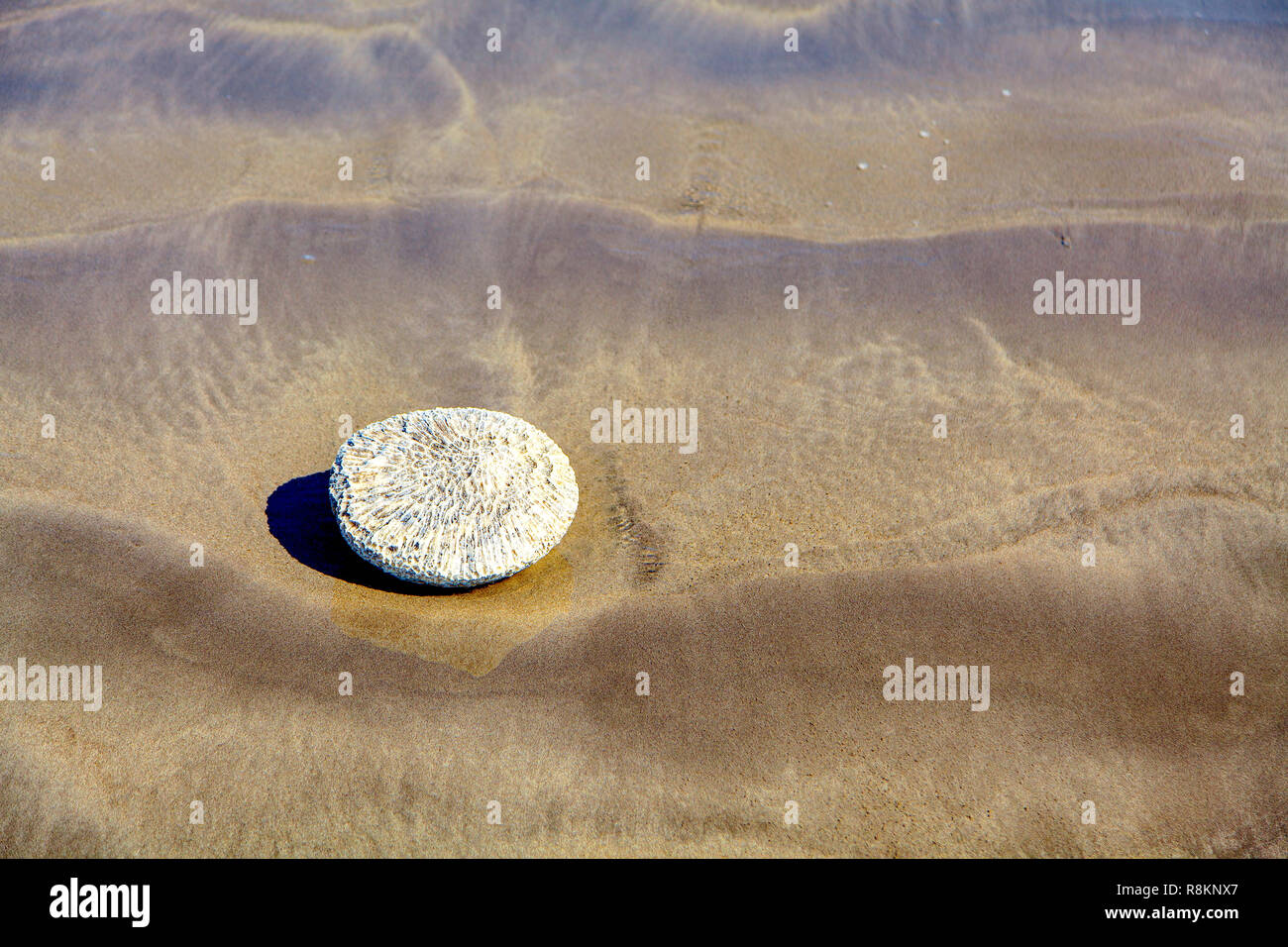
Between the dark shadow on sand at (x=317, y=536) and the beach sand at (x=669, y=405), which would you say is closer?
the beach sand at (x=669, y=405)

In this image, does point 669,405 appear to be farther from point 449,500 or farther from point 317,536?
point 317,536

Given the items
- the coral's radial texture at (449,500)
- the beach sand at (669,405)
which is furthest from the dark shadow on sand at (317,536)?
the coral's radial texture at (449,500)

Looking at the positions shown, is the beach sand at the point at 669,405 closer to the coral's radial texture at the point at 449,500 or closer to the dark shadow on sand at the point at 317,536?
the dark shadow on sand at the point at 317,536

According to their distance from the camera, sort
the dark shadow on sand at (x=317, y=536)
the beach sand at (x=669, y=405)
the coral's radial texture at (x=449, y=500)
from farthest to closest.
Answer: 1. the dark shadow on sand at (x=317, y=536)
2. the coral's radial texture at (x=449, y=500)
3. the beach sand at (x=669, y=405)

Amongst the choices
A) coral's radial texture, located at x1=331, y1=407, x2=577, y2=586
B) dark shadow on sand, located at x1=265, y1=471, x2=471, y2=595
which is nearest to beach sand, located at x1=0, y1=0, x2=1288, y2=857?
dark shadow on sand, located at x1=265, y1=471, x2=471, y2=595

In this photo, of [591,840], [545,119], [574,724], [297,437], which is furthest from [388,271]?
[591,840]

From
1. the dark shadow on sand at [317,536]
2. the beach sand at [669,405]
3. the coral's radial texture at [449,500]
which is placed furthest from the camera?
the dark shadow on sand at [317,536]
